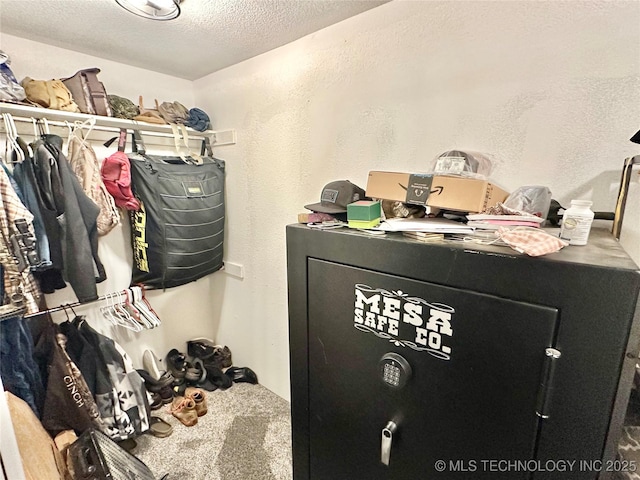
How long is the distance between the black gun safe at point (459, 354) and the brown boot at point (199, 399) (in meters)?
1.17

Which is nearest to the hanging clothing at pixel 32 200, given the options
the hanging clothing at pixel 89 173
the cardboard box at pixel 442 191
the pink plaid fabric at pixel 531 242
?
the hanging clothing at pixel 89 173

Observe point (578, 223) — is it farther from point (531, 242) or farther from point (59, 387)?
point (59, 387)

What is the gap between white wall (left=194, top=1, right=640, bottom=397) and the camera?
939mm

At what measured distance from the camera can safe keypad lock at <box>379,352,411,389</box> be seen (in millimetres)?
726

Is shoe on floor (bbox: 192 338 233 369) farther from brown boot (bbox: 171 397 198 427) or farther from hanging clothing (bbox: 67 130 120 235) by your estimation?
hanging clothing (bbox: 67 130 120 235)

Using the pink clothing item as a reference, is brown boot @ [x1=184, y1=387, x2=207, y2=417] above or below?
below

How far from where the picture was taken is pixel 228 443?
1668 mm

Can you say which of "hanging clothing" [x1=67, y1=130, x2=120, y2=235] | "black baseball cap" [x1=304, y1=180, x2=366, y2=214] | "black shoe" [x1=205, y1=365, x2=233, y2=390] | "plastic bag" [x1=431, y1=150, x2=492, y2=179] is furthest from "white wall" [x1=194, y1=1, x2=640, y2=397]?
"hanging clothing" [x1=67, y1=130, x2=120, y2=235]

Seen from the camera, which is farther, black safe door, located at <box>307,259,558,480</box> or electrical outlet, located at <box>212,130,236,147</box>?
electrical outlet, located at <box>212,130,236,147</box>

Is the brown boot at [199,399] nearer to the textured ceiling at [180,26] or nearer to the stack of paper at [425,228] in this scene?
the stack of paper at [425,228]

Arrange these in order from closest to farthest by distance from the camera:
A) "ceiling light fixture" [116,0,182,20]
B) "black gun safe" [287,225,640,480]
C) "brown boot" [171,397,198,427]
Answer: "black gun safe" [287,225,640,480]
"ceiling light fixture" [116,0,182,20]
"brown boot" [171,397,198,427]

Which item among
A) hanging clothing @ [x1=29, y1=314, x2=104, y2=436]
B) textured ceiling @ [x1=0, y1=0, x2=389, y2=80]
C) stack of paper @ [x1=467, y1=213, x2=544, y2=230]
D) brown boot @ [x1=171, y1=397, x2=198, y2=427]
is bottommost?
brown boot @ [x1=171, y1=397, x2=198, y2=427]

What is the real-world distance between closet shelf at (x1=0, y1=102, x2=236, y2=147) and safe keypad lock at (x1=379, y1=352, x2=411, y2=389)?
1.66m

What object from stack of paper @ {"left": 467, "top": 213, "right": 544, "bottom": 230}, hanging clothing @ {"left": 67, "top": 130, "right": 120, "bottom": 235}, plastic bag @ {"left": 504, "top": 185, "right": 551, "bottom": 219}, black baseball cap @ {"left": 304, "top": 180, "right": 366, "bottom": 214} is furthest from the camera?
hanging clothing @ {"left": 67, "top": 130, "right": 120, "bottom": 235}
